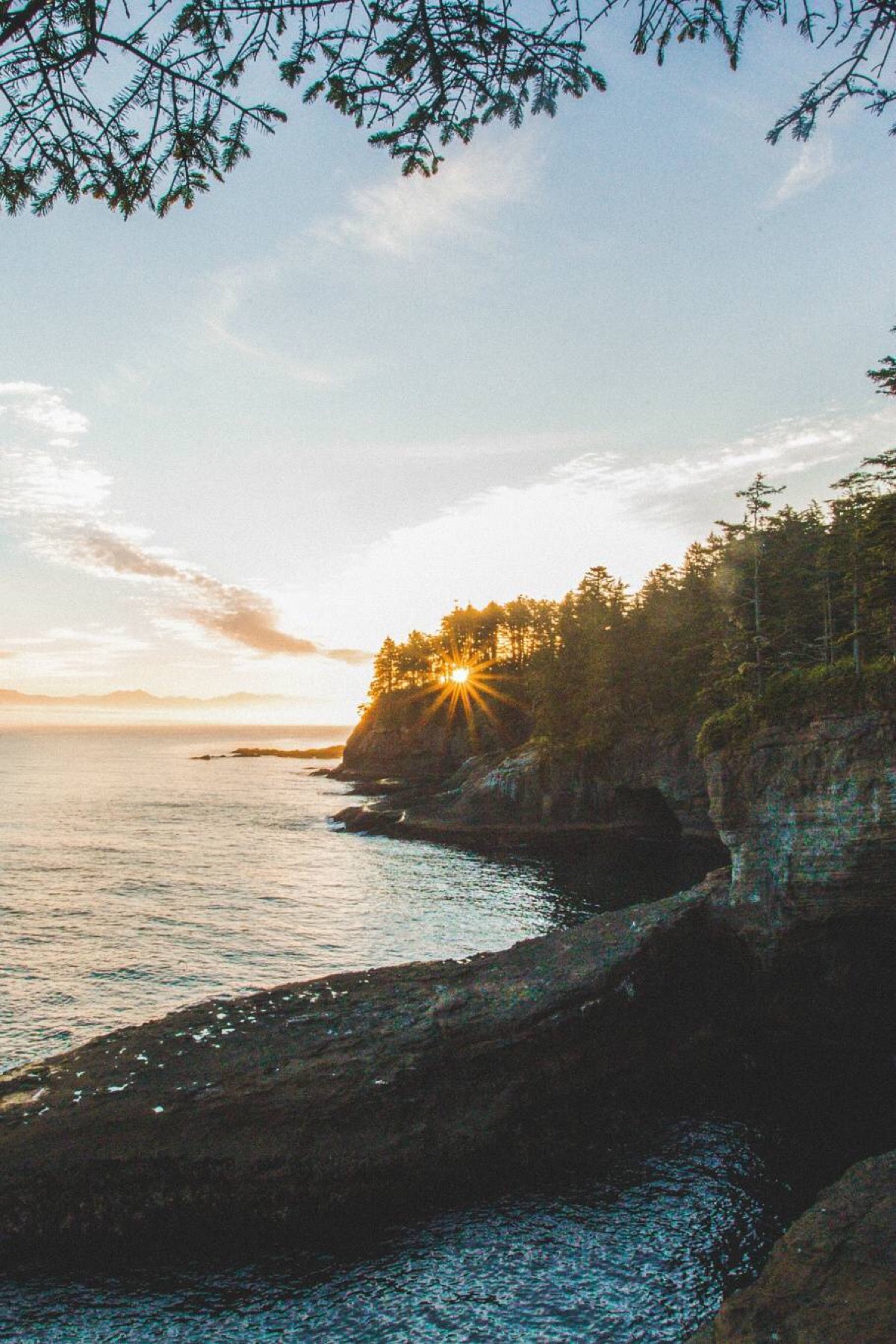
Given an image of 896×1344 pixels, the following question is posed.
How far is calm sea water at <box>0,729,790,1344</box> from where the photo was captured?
392 inches

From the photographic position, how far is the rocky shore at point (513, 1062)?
11727mm

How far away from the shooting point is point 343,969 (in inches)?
952

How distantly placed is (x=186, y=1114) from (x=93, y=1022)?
910 cm

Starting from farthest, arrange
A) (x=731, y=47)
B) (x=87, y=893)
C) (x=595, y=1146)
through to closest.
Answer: (x=87, y=893)
(x=595, y=1146)
(x=731, y=47)

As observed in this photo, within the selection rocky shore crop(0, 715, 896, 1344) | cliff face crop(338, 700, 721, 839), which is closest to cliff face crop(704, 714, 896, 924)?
rocky shore crop(0, 715, 896, 1344)

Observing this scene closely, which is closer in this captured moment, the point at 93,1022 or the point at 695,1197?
the point at 695,1197

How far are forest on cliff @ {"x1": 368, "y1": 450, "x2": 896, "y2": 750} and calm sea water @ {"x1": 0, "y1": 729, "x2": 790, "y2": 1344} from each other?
12.6 metres

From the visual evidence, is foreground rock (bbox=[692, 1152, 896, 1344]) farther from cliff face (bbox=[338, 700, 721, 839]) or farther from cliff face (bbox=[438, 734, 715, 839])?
cliff face (bbox=[438, 734, 715, 839])

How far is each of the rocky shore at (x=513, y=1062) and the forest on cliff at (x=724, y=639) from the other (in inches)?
132

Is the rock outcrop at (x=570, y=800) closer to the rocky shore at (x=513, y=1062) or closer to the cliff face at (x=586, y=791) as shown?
the cliff face at (x=586, y=791)

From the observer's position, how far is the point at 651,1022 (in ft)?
55.5

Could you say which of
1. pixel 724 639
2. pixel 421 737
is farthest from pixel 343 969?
pixel 421 737

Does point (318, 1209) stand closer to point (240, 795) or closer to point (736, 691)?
point (736, 691)

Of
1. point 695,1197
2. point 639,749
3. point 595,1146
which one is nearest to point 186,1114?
point 595,1146
